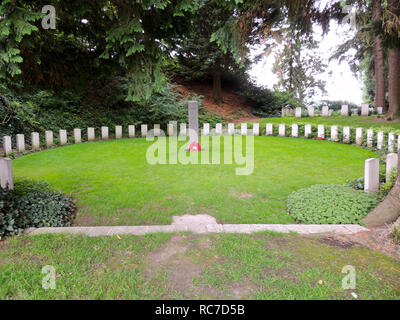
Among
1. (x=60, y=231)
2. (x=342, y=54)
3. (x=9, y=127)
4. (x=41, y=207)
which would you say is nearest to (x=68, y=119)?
(x=9, y=127)

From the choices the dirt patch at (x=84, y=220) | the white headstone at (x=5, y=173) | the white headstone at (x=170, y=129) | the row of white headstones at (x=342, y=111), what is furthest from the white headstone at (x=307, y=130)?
the white headstone at (x=5, y=173)

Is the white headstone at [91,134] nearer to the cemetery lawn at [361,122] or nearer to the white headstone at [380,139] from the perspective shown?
the cemetery lawn at [361,122]

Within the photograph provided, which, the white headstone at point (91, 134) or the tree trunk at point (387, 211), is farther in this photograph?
the white headstone at point (91, 134)

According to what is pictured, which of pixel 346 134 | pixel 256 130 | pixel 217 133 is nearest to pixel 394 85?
pixel 346 134

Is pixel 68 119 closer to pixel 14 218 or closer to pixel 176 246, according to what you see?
pixel 14 218

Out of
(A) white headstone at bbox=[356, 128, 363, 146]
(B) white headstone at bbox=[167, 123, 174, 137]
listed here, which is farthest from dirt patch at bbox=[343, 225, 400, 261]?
(B) white headstone at bbox=[167, 123, 174, 137]

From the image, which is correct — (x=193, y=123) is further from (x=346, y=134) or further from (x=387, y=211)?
(x=387, y=211)

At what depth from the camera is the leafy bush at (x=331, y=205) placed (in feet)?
14.1

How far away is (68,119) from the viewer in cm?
1426

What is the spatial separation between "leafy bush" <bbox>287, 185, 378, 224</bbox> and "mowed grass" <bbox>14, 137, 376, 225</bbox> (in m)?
0.26

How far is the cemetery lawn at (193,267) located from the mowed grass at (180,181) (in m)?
1.07

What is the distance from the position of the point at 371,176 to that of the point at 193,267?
3736 millimetres

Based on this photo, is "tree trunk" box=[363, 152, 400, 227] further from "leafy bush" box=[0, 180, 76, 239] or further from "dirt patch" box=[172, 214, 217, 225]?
"leafy bush" box=[0, 180, 76, 239]

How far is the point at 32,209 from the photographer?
14.5 feet
